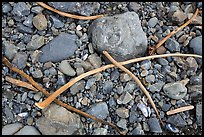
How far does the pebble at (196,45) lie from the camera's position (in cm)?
210

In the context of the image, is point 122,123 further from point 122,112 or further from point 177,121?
point 177,121

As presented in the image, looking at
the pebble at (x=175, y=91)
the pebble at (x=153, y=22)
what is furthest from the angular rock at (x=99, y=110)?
the pebble at (x=153, y=22)

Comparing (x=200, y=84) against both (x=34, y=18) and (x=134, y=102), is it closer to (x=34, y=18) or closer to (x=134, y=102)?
(x=134, y=102)

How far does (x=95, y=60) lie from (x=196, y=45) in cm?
55

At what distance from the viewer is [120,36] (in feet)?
6.59

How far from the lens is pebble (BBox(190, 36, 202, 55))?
2.10m

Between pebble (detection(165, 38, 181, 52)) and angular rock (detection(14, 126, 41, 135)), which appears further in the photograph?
pebble (detection(165, 38, 181, 52))

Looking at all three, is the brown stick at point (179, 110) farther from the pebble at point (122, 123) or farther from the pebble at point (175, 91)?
the pebble at point (122, 123)

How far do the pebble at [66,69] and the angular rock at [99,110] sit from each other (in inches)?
7.8

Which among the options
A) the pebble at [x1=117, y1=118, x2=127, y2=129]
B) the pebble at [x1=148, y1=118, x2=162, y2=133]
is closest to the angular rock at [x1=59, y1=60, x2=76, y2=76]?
the pebble at [x1=117, y1=118, x2=127, y2=129]

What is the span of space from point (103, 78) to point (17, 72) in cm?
43

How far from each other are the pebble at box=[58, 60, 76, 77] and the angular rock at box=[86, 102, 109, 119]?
0.20 m

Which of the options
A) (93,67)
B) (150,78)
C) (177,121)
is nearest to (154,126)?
(177,121)

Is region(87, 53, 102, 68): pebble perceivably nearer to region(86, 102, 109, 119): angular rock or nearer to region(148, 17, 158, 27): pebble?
region(86, 102, 109, 119): angular rock
